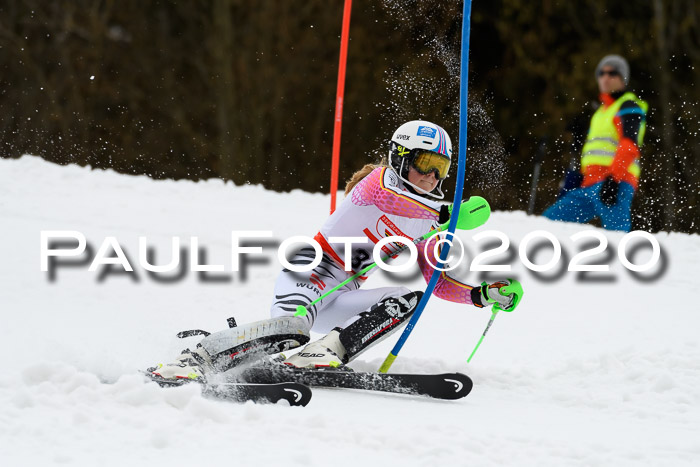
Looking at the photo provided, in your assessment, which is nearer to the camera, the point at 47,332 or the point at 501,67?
the point at 47,332

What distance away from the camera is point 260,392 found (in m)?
3.74

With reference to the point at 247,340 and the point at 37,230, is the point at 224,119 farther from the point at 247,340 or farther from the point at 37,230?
the point at 247,340

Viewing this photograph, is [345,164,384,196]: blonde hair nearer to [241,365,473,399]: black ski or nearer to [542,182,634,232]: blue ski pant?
[241,365,473,399]: black ski

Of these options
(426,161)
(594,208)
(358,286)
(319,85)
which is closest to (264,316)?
(358,286)

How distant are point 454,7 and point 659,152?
555cm

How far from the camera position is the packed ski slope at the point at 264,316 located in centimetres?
299

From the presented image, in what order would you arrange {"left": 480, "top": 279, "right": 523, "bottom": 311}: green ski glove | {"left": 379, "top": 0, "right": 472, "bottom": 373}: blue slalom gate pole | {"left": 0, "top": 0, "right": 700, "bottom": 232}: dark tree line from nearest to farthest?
{"left": 379, "top": 0, "right": 472, "bottom": 373}: blue slalom gate pole
{"left": 480, "top": 279, "right": 523, "bottom": 311}: green ski glove
{"left": 0, "top": 0, "right": 700, "bottom": 232}: dark tree line

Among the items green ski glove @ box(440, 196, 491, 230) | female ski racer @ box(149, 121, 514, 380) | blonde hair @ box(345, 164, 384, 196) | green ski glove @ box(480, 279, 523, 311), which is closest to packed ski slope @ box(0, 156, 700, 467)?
female ski racer @ box(149, 121, 514, 380)

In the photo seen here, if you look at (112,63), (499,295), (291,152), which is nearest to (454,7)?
(291,152)

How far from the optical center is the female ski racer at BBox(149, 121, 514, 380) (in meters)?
4.16

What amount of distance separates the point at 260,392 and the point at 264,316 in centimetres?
283

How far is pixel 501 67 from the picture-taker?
18141mm

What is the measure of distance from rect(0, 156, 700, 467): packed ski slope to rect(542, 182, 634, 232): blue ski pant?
149 mm

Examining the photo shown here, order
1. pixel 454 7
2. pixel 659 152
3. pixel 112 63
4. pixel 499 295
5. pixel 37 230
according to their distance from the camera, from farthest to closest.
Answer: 1. pixel 112 63
2. pixel 659 152
3. pixel 454 7
4. pixel 37 230
5. pixel 499 295
